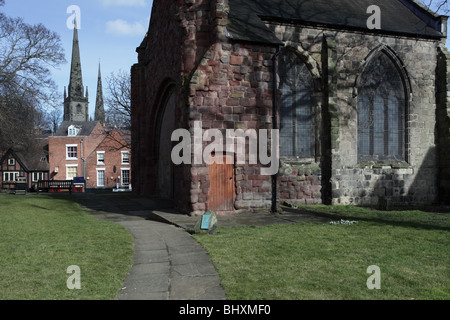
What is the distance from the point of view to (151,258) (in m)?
7.04

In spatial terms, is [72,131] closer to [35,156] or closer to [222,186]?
[35,156]

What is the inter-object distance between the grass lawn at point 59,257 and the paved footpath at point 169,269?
24 cm

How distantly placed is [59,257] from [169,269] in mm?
2129

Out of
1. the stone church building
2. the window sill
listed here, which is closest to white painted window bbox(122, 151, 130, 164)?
the stone church building

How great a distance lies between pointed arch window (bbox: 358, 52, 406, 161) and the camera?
1823 cm

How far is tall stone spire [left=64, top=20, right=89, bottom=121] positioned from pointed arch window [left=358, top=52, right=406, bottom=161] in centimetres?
8195

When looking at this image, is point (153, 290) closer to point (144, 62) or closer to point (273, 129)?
point (273, 129)

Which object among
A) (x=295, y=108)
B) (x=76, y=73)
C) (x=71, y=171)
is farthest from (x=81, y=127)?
(x=295, y=108)

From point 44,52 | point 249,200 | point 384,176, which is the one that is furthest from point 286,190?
point 44,52

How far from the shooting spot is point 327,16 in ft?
58.6

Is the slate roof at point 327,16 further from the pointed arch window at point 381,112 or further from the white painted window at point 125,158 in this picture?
the white painted window at point 125,158

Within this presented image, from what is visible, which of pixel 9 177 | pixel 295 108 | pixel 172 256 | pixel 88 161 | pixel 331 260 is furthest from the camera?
pixel 88 161

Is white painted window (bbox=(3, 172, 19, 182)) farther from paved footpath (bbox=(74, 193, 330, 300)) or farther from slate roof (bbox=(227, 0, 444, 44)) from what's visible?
slate roof (bbox=(227, 0, 444, 44))
